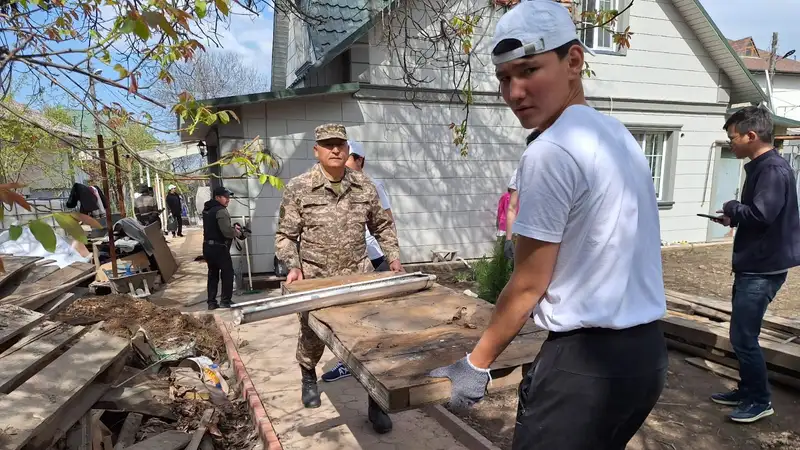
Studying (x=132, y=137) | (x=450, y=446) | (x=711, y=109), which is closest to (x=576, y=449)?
(x=450, y=446)

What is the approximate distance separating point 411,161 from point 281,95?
253 cm

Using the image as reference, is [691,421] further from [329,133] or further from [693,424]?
[329,133]

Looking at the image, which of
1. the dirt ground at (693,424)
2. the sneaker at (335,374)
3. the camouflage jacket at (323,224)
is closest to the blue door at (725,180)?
the dirt ground at (693,424)

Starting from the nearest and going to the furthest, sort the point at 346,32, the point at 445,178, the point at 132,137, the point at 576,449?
the point at 576,449, the point at 346,32, the point at 445,178, the point at 132,137

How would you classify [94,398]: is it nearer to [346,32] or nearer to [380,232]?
[380,232]

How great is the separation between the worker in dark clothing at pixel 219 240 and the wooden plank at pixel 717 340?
18.0 ft

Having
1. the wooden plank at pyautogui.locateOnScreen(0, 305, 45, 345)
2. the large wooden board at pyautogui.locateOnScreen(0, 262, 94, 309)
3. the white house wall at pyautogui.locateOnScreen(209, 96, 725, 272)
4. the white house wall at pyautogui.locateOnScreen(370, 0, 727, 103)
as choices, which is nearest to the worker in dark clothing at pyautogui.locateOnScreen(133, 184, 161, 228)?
the white house wall at pyautogui.locateOnScreen(209, 96, 725, 272)

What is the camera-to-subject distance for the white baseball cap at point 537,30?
1.24 metres

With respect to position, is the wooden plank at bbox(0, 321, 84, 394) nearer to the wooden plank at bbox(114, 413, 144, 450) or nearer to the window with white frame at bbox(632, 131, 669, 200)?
the wooden plank at bbox(114, 413, 144, 450)

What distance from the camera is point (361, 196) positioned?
11.4 feet

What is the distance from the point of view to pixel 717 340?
4.25 m

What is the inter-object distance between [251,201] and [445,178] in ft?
11.3

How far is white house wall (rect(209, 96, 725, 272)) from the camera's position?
7078mm

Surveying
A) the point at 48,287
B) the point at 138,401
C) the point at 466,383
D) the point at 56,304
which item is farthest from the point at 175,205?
the point at 466,383
